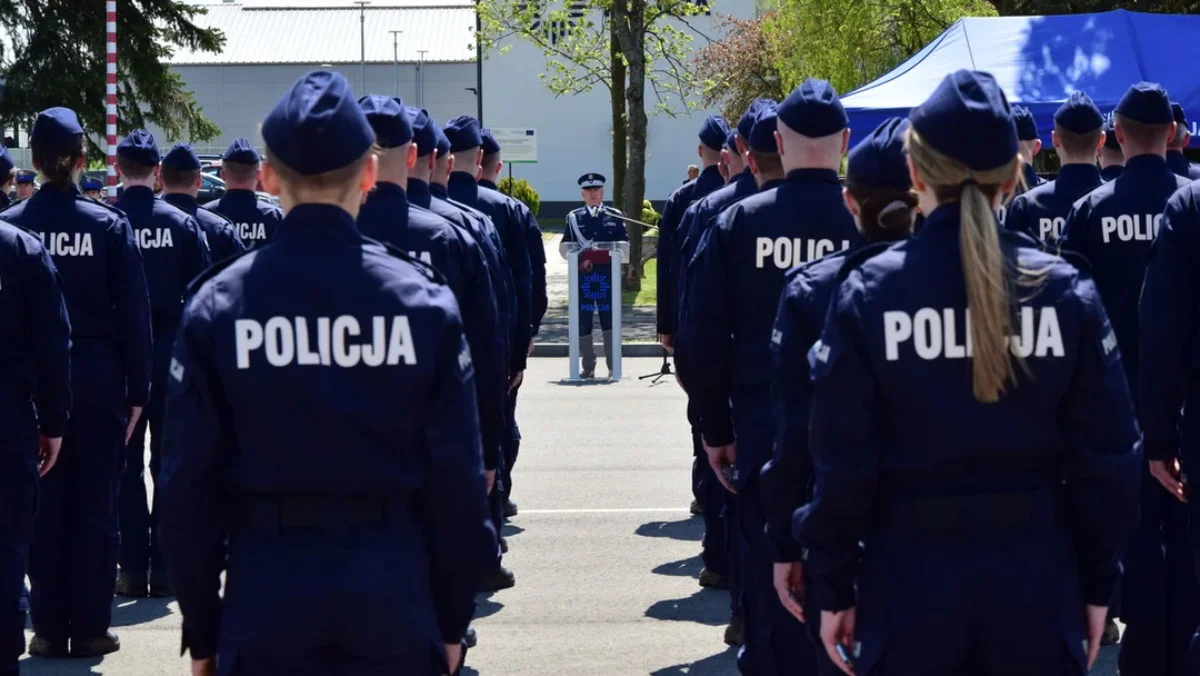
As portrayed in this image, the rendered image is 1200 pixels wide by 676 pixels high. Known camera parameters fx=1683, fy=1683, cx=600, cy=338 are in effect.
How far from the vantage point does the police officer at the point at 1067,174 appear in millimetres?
7527

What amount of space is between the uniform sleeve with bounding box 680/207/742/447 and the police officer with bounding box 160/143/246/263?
3748mm

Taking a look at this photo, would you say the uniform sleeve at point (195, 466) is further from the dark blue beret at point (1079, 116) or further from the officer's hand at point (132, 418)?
the dark blue beret at point (1079, 116)

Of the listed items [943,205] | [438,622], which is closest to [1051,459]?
[943,205]

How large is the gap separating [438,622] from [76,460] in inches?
162

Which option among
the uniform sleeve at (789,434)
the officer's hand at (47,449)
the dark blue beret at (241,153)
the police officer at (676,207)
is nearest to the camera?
the uniform sleeve at (789,434)

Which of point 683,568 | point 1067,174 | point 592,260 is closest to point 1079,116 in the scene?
point 1067,174

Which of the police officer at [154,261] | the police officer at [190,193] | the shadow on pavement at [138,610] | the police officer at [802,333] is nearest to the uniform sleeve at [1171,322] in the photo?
the police officer at [802,333]

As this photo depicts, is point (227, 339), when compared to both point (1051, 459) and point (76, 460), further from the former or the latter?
point (76, 460)

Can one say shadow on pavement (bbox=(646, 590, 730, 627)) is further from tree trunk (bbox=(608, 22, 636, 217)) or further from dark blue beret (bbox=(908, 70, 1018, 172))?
tree trunk (bbox=(608, 22, 636, 217))

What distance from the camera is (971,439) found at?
11.4ft

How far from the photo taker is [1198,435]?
18.2 ft

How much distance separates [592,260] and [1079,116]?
10.4 m

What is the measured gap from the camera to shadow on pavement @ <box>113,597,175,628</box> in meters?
7.95

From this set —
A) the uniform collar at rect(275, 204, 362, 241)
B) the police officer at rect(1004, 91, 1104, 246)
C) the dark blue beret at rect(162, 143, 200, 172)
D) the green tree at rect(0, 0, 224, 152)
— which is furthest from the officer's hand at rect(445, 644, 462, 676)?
the green tree at rect(0, 0, 224, 152)
